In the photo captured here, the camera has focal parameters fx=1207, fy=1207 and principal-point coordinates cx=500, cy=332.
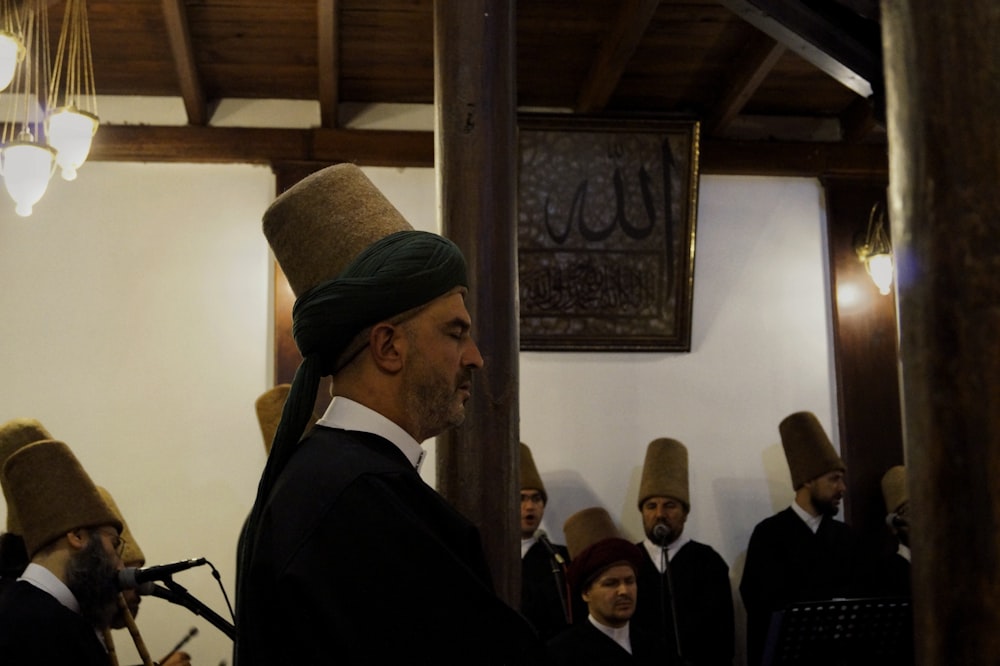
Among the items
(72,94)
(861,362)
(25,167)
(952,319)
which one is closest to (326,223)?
(952,319)

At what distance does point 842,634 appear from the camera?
4.75 m

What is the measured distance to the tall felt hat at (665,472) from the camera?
6848 millimetres

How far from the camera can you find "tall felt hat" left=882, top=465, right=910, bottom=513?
715 cm

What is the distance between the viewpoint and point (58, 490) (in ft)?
14.4

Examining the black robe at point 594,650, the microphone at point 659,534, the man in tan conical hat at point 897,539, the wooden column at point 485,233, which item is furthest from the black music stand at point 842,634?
the man in tan conical hat at point 897,539

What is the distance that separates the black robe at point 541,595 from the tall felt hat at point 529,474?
311 mm

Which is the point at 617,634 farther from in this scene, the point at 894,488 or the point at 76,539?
the point at 894,488

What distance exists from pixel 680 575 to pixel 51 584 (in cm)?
373

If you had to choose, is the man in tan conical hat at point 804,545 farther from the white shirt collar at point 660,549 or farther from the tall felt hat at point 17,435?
the tall felt hat at point 17,435

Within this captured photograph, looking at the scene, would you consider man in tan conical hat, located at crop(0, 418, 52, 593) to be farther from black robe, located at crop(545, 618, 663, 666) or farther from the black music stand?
the black music stand

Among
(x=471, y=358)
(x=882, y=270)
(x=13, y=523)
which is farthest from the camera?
(x=882, y=270)

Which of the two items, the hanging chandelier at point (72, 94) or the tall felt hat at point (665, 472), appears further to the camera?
the tall felt hat at point (665, 472)

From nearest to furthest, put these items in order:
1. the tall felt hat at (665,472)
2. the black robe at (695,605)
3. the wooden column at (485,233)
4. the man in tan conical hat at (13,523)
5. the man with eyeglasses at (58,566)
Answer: the wooden column at (485,233), the man with eyeglasses at (58,566), the man in tan conical hat at (13,523), the black robe at (695,605), the tall felt hat at (665,472)

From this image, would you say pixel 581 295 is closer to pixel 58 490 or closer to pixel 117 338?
pixel 117 338
